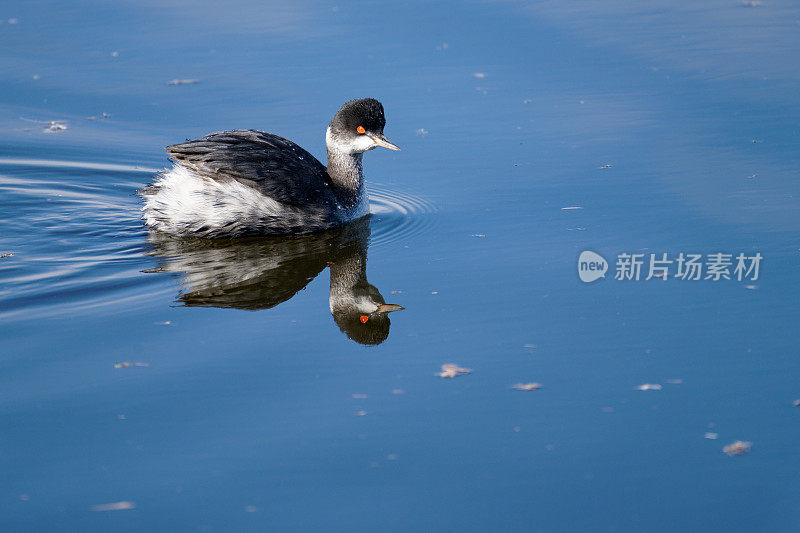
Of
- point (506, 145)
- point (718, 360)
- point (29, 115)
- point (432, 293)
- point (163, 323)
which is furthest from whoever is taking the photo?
point (29, 115)

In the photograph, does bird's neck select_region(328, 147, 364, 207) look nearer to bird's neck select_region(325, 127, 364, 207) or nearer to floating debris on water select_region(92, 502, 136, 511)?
bird's neck select_region(325, 127, 364, 207)

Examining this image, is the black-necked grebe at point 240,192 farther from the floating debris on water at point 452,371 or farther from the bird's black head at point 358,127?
the floating debris on water at point 452,371

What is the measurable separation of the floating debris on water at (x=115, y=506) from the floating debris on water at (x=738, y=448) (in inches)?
113

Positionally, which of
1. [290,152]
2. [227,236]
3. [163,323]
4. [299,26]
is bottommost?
[163,323]

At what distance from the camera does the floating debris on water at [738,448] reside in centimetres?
517

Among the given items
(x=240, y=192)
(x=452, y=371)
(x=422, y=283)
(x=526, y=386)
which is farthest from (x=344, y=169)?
A: (x=526, y=386)

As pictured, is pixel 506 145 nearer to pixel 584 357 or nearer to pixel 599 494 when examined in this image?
pixel 584 357

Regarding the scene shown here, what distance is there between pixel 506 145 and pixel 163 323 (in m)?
4.20

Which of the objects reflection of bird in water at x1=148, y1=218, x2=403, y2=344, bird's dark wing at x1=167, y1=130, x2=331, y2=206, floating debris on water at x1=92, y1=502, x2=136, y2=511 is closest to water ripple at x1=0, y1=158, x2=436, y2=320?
reflection of bird in water at x1=148, y1=218, x2=403, y2=344

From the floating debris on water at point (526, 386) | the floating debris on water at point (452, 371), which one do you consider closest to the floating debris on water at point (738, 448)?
the floating debris on water at point (526, 386)

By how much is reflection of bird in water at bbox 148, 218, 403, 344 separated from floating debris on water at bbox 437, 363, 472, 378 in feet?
1.92

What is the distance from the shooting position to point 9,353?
6160mm

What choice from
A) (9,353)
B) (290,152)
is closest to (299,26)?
(290,152)

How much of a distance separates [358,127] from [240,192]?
1178mm
